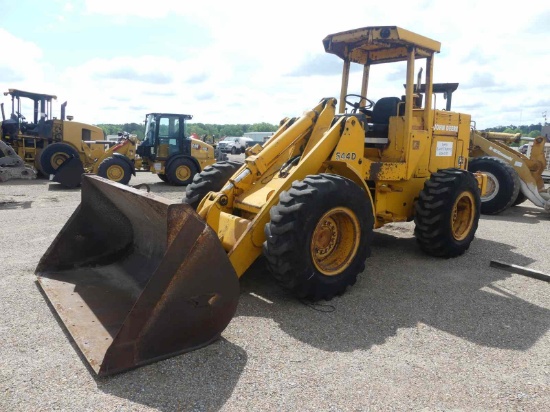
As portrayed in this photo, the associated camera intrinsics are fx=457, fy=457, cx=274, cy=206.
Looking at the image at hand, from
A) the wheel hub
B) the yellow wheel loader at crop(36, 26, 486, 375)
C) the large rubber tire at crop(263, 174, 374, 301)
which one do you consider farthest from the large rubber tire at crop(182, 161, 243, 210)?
the wheel hub

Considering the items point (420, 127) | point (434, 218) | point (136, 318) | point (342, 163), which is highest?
point (420, 127)

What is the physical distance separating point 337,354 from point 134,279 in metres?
2.14

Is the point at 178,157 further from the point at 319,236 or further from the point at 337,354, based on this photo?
the point at 337,354

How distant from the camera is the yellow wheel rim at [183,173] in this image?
14672 mm

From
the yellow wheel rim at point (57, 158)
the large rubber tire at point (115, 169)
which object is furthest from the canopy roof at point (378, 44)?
the yellow wheel rim at point (57, 158)

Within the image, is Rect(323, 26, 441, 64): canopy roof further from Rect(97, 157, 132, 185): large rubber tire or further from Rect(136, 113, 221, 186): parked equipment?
Rect(136, 113, 221, 186): parked equipment

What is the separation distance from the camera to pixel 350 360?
3.42 m

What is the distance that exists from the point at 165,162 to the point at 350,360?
12.3 m

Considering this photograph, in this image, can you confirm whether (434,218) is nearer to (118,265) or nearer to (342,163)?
(342,163)

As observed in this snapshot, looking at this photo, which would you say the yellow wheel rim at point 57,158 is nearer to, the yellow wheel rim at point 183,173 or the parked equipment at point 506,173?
the yellow wheel rim at point 183,173

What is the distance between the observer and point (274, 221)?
4.12 meters

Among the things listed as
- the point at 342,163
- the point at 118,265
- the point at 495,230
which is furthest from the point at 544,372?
the point at 495,230

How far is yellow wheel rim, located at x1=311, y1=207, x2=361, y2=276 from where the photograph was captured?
4.58 metres

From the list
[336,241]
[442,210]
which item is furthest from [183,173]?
[336,241]
